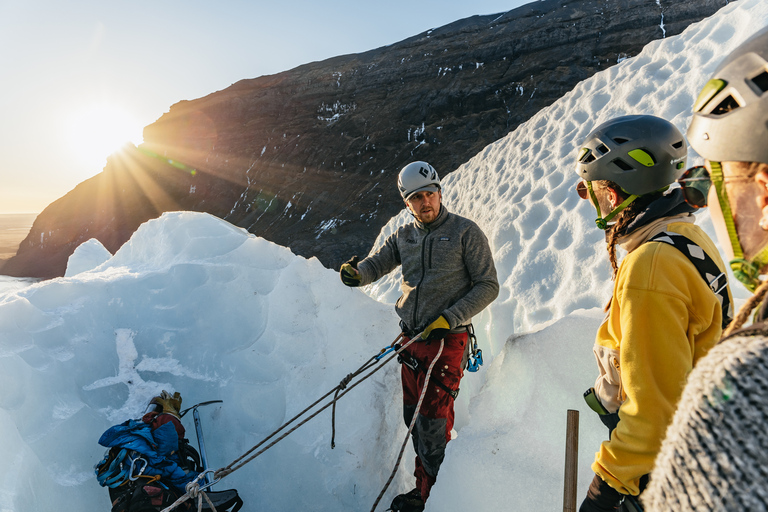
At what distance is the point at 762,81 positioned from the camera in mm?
808

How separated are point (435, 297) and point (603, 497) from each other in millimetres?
1651

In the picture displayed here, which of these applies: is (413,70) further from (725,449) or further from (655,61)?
(725,449)

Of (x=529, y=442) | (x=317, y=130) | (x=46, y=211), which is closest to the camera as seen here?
(x=529, y=442)

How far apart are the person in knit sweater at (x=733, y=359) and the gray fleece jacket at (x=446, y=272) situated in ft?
6.27

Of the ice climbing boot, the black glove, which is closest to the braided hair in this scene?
the black glove

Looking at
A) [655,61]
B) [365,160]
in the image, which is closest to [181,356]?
[655,61]

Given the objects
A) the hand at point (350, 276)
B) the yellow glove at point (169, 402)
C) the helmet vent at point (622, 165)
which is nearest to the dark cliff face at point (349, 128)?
the yellow glove at point (169, 402)

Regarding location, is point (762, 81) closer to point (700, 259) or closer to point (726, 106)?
point (726, 106)

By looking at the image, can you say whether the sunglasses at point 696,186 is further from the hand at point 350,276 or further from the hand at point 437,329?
the hand at point 350,276

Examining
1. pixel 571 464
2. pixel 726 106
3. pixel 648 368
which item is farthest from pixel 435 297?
pixel 726 106

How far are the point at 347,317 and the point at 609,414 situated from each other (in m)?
3.05

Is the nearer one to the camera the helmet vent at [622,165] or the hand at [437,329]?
the helmet vent at [622,165]

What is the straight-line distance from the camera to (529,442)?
8.55 feet

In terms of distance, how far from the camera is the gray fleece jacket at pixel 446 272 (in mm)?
2793
